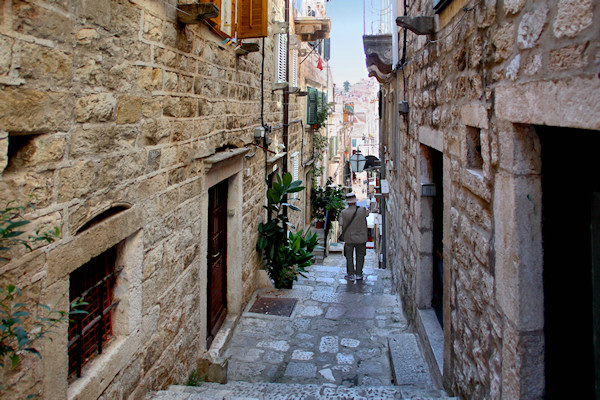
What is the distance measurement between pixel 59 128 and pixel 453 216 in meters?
2.49

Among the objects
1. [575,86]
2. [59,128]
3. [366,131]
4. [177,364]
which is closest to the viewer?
[575,86]

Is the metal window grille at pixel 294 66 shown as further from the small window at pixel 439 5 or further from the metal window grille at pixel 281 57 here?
the small window at pixel 439 5

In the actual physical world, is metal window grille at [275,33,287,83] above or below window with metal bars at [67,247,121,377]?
above

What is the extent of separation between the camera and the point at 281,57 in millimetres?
8031

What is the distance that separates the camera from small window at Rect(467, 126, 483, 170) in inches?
117

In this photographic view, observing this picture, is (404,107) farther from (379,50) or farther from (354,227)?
(354,227)

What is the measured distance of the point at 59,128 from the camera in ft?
7.33

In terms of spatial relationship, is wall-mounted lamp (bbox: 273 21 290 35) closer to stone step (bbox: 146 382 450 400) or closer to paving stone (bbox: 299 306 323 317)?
paving stone (bbox: 299 306 323 317)

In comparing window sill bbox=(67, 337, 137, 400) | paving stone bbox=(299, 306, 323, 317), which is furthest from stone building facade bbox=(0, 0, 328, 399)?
paving stone bbox=(299, 306, 323, 317)

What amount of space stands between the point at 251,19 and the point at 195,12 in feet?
4.65

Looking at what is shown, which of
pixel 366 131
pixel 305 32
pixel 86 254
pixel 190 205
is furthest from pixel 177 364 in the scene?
pixel 366 131

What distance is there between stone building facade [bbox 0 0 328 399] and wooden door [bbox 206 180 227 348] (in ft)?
0.14

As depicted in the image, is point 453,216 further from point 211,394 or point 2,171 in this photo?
point 2,171

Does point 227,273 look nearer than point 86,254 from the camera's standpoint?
No
